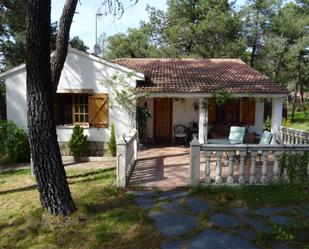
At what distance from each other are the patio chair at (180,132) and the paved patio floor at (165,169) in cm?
172

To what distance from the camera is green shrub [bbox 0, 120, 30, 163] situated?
10.9 metres

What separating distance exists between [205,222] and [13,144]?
8408 mm

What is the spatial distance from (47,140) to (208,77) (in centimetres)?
954

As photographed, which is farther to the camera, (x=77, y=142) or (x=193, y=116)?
(x=193, y=116)

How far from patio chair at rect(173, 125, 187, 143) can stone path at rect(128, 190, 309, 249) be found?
7192mm

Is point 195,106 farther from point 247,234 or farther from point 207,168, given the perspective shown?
point 247,234

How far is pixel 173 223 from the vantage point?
5160 mm

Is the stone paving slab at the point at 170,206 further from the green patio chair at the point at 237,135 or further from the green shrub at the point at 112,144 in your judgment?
the green shrub at the point at 112,144

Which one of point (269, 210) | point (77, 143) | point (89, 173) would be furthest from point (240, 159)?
point (77, 143)

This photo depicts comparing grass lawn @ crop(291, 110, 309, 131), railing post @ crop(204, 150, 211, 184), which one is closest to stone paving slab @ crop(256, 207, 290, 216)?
railing post @ crop(204, 150, 211, 184)

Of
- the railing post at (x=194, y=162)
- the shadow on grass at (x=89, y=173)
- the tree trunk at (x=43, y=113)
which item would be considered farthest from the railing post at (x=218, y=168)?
the shadow on grass at (x=89, y=173)

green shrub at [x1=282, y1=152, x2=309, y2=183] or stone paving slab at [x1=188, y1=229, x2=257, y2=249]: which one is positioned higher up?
green shrub at [x1=282, y1=152, x2=309, y2=183]

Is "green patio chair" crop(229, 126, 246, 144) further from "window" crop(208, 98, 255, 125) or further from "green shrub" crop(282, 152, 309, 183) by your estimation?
"window" crop(208, 98, 255, 125)

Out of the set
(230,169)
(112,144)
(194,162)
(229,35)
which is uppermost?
(229,35)
